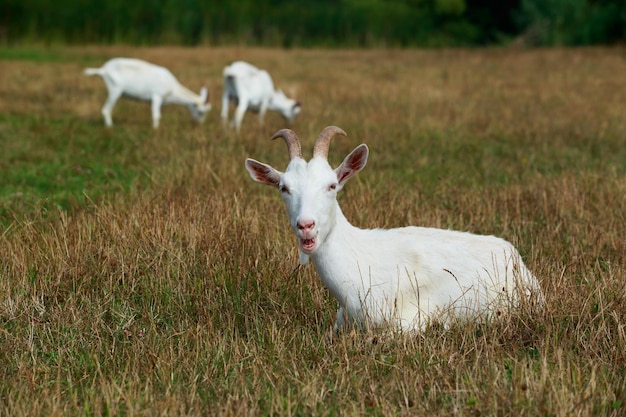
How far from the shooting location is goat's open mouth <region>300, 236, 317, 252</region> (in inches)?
178

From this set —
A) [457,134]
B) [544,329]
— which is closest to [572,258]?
[544,329]

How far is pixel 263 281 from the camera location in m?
5.67

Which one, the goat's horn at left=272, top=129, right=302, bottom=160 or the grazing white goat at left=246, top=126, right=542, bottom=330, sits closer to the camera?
the grazing white goat at left=246, top=126, right=542, bottom=330

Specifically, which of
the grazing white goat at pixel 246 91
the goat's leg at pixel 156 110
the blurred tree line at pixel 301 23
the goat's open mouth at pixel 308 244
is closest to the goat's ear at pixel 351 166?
the goat's open mouth at pixel 308 244

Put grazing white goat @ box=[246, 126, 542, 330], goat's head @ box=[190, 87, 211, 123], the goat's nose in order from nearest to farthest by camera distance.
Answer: the goat's nose
grazing white goat @ box=[246, 126, 542, 330]
goat's head @ box=[190, 87, 211, 123]

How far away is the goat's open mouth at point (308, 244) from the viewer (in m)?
4.52

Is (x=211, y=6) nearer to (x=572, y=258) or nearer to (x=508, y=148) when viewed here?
(x=508, y=148)

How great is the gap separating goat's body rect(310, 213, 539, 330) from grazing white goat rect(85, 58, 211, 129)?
9182 millimetres

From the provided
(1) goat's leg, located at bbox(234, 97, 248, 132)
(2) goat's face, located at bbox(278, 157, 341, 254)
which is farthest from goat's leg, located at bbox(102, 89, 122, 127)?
(2) goat's face, located at bbox(278, 157, 341, 254)

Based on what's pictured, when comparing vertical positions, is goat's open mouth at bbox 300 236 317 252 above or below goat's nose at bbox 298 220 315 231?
below

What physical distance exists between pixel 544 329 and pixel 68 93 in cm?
1486

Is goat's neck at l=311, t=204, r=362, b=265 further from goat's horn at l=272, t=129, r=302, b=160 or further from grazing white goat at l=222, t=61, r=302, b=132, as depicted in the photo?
grazing white goat at l=222, t=61, r=302, b=132

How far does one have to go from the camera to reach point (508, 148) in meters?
12.0

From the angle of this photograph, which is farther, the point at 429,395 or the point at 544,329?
the point at 544,329
